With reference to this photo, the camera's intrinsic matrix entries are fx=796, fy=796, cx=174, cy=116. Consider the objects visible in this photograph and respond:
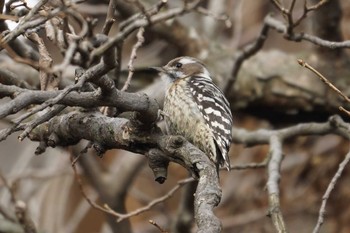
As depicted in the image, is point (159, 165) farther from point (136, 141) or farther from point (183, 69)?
point (183, 69)

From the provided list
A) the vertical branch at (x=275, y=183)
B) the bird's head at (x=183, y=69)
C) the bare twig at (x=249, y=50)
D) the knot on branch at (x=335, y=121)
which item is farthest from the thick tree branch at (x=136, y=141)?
the bare twig at (x=249, y=50)

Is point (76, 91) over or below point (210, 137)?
over

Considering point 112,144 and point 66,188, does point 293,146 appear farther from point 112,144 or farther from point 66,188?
point 112,144

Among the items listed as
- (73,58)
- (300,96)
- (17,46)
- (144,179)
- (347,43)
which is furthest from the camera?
(144,179)

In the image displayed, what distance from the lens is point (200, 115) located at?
193 inches

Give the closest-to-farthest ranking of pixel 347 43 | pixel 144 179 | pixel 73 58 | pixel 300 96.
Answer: pixel 73 58, pixel 347 43, pixel 300 96, pixel 144 179

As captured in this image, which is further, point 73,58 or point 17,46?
point 17,46

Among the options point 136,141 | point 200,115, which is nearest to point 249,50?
point 200,115

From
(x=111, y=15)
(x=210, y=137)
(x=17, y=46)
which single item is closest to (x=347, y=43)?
(x=210, y=137)

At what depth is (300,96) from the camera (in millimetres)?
6543

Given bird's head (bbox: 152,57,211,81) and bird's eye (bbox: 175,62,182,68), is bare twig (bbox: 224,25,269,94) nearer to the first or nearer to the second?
bird's head (bbox: 152,57,211,81)

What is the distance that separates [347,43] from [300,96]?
2505 mm

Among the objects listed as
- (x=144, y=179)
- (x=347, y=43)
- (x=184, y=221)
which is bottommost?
(x=144, y=179)

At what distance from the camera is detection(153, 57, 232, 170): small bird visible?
4.62 metres
